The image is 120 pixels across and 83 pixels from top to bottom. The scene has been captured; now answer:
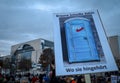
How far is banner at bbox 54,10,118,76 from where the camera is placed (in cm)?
368

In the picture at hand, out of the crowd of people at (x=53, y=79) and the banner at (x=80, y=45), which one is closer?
the banner at (x=80, y=45)

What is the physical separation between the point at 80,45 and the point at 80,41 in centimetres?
7

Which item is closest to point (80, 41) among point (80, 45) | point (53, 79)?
point (80, 45)

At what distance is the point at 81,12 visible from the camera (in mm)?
4152

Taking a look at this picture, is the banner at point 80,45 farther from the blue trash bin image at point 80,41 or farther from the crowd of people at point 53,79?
the crowd of people at point 53,79

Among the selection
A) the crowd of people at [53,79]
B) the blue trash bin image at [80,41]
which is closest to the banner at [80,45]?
the blue trash bin image at [80,41]

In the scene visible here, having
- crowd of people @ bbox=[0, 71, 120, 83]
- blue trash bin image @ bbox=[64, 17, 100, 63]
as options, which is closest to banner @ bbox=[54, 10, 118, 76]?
blue trash bin image @ bbox=[64, 17, 100, 63]

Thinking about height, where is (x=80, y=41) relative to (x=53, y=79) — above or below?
above

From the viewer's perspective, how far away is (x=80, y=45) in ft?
12.3

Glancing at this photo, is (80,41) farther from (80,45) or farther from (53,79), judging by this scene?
(53,79)

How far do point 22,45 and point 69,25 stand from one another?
134 metres

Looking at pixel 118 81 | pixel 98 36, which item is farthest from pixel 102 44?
pixel 118 81

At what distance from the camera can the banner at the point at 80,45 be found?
145 inches

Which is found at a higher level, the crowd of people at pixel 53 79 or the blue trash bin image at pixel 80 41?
the blue trash bin image at pixel 80 41
